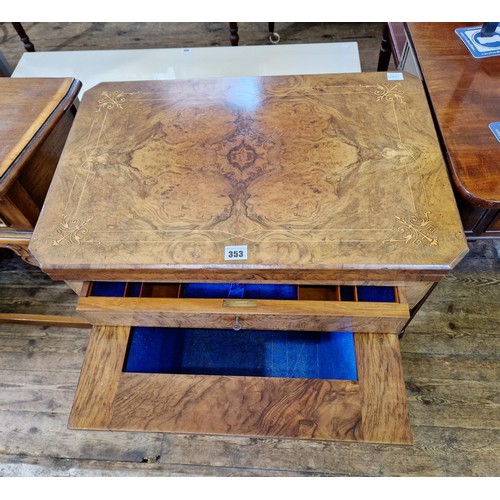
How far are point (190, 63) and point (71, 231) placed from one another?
997 millimetres

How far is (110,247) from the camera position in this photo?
2.57ft

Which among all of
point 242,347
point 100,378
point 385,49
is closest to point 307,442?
point 242,347

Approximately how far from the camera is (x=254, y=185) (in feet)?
2.78

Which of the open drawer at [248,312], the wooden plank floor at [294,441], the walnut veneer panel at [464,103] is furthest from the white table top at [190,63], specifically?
the open drawer at [248,312]

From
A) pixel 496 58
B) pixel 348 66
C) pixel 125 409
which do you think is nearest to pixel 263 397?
pixel 125 409

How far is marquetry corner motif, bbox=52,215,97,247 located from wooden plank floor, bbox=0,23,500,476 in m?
0.51

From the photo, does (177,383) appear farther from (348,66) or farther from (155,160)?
(348,66)

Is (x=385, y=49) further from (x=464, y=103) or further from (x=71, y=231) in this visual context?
(x=71, y=231)

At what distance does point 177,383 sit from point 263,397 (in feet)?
0.55

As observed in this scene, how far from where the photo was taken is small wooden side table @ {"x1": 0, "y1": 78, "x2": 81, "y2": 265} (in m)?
0.92

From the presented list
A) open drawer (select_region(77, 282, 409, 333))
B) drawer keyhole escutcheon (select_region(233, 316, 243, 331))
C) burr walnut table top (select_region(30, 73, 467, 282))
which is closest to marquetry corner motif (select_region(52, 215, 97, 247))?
burr walnut table top (select_region(30, 73, 467, 282))

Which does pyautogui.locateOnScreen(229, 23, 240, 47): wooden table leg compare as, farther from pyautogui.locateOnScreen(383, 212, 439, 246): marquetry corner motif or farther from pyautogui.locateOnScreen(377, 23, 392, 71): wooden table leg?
pyautogui.locateOnScreen(383, 212, 439, 246): marquetry corner motif

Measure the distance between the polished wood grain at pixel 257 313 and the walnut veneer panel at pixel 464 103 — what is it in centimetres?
30

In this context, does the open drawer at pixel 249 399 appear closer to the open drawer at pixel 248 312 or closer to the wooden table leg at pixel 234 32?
the open drawer at pixel 248 312
